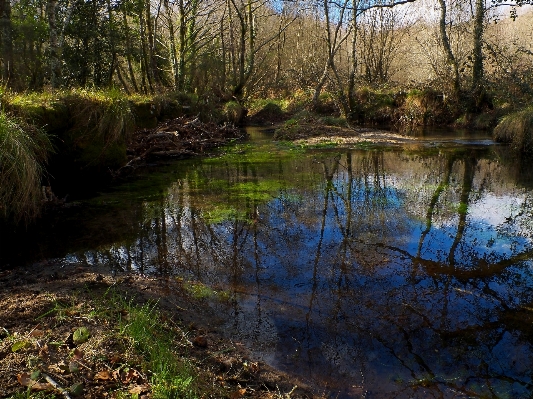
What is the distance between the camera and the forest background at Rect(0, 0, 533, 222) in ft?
24.7

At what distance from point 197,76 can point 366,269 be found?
63.8 ft

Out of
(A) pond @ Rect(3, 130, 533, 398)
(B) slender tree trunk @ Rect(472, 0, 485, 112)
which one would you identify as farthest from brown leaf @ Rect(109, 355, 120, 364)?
(B) slender tree trunk @ Rect(472, 0, 485, 112)

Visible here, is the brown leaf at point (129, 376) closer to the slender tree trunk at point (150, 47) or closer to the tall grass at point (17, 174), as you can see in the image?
the tall grass at point (17, 174)

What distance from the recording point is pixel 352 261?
4.66 metres

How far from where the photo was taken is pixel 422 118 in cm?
1934

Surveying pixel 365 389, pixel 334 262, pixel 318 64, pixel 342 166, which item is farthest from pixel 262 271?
pixel 318 64

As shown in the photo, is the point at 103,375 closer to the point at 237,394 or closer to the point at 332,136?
the point at 237,394

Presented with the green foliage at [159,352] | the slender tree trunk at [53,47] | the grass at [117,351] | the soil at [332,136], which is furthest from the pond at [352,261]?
the soil at [332,136]

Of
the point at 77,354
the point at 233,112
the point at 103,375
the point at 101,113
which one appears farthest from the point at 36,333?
the point at 233,112

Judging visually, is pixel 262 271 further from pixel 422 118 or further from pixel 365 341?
pixel 422 118

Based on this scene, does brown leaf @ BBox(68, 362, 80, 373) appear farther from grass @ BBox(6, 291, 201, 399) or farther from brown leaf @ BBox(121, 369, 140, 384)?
brown leaf @ BBox(121, 369, 140, 384)

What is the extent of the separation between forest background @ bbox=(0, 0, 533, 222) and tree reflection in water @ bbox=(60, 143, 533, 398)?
1.87 meters

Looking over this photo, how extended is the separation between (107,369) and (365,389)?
1.52 m

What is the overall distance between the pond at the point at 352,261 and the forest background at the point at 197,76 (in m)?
1.31
